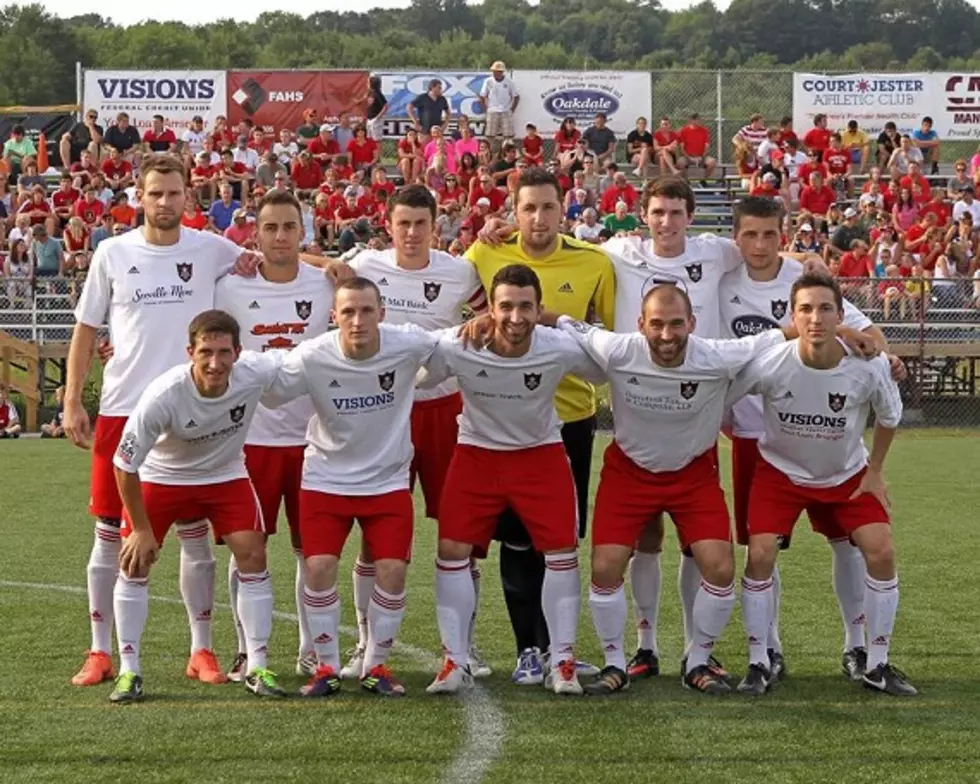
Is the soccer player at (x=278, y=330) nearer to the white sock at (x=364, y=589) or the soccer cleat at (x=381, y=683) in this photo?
the white sock at (x=364, y=589)

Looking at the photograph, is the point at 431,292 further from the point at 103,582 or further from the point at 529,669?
the point at 103,582

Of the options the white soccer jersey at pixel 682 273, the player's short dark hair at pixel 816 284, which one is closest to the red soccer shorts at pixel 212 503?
the white soccer jersey at pixel 682 273

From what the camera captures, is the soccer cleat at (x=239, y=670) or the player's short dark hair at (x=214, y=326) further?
the soccer cleat at (x=239, y=670)

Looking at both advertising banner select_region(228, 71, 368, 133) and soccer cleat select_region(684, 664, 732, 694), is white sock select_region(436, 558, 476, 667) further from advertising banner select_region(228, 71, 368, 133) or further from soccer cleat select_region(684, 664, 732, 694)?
advertising banner select_region(228, 71, 368, 133)

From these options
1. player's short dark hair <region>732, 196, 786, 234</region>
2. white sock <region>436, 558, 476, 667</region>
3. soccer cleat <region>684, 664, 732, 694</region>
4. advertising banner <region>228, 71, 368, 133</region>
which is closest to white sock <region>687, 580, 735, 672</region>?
soccer cleat <region>684, 664, 732, 694</region>

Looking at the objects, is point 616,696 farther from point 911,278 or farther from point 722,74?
point 722,74

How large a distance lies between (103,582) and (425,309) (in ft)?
6.59

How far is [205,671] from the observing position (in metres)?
8.25

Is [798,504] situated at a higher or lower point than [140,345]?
lower

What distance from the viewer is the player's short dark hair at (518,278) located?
781 centimetres

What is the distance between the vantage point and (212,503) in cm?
805

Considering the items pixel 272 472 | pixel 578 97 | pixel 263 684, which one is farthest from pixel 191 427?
pixel 578 97

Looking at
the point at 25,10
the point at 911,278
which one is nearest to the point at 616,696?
the point at 911,278

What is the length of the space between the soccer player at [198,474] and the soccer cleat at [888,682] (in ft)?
8.70
